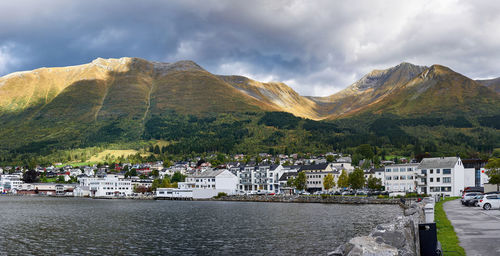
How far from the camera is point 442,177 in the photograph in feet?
388

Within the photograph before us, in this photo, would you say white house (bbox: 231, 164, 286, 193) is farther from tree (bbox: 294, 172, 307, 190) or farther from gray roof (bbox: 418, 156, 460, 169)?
gray roof (bbox: 418, 156, 460, 169)

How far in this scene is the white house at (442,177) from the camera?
116188 millimetres

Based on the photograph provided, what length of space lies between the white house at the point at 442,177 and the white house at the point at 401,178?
16.8ft

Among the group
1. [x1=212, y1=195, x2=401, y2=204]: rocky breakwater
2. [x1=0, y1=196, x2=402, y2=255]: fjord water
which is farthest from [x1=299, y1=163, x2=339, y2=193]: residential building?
[x1=0, y1=196, x2=402, y2=255]: fjord water

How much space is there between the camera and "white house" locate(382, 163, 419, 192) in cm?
12950

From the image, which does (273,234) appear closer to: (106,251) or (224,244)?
(224,244)

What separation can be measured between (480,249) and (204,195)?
145 metres

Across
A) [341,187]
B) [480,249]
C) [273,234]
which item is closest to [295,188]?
[341,187]

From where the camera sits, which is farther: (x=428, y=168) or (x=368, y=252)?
(x=428, y=168)

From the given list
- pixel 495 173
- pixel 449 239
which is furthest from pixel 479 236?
pixel 495 173

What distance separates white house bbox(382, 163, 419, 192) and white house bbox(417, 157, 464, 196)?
5.13 m

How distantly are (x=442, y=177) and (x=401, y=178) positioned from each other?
49.7 feet

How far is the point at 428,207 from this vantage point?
3225 centimetres

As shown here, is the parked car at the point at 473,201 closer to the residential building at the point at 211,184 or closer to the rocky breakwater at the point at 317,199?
the rocky breakwater at the point at 317,199
